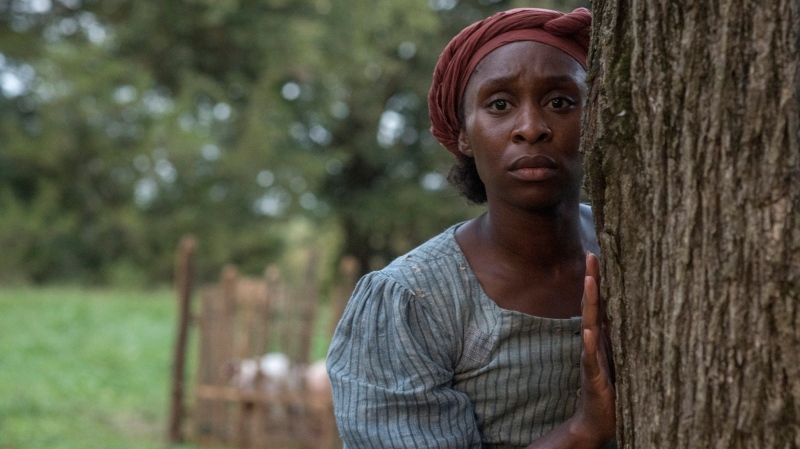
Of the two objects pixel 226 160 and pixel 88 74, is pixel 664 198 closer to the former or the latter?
pixel 88 74

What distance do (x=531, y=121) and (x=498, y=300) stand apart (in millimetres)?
403

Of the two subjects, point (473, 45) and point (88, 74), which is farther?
point (88, 74)

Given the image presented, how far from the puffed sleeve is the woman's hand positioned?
27 cm

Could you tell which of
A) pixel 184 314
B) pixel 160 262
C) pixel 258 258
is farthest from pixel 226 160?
pixel 184 314

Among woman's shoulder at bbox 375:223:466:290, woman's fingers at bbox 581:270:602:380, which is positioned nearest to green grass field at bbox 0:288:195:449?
woman's shoulder at bbox 375:223:466:290

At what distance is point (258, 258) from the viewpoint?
1919cm

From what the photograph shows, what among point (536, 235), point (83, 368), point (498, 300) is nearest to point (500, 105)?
point (536, 235)

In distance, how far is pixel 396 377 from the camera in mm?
2119

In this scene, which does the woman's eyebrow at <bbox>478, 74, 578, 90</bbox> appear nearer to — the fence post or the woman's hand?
the woman's hand

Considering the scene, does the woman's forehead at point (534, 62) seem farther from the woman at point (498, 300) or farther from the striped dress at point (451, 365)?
the striped dress at point (451, 365)

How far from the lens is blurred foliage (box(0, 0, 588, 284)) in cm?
1485

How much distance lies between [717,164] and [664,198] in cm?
12

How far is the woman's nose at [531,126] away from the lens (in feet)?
6.89

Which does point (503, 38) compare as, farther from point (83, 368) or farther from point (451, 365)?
point (83, 368)
